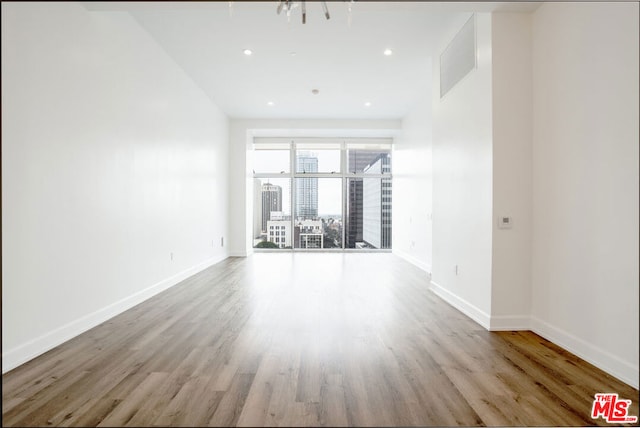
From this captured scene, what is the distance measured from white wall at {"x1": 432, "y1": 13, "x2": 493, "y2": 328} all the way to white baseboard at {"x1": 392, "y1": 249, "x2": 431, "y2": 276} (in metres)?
1.60

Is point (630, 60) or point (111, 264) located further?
point (111, 264)

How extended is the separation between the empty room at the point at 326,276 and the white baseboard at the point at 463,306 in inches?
1.3

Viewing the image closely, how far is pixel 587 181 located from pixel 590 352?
117 cm

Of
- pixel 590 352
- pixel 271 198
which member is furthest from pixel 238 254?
pixel 590 352

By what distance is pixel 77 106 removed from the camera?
8.36ft

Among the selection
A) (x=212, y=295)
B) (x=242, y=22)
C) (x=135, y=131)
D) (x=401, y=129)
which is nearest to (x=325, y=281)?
(x=212, y=295)

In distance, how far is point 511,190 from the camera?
2.72m

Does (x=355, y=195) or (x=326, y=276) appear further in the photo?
(x=355, y=195)

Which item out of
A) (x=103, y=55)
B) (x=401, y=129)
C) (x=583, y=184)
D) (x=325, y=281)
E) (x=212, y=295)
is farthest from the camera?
(x=401, y=129)

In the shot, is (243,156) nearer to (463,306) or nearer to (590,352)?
(463,306)

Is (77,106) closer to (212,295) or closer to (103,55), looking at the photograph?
(103,55)

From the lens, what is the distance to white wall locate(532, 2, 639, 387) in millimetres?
1827

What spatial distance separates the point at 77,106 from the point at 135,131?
0.88m

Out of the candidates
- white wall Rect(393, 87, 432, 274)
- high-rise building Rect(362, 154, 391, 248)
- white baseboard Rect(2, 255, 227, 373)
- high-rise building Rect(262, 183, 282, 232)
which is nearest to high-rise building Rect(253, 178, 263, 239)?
high-rise building Rect(262, 183, 282, 232)
